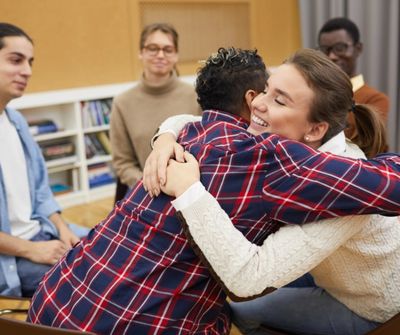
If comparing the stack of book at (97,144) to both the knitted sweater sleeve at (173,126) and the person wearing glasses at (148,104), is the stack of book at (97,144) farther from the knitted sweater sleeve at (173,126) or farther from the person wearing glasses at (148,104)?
the knitted sweater sleeve at (173,126)

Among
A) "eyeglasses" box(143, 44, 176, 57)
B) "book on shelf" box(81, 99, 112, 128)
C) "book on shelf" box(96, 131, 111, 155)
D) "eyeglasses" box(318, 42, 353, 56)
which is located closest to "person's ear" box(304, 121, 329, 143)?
"eyeglasses" box(143, 44, 176, 57)

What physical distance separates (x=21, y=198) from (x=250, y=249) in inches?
49.9

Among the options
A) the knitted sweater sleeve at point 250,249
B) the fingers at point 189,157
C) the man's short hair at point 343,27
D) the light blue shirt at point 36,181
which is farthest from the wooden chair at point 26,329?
the man's short hair at point 343,27

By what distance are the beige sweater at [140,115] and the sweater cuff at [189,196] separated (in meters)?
1.44

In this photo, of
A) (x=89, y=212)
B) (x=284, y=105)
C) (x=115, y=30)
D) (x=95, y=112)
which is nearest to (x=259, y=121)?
(x=284, y=105)

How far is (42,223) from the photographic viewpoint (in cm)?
194

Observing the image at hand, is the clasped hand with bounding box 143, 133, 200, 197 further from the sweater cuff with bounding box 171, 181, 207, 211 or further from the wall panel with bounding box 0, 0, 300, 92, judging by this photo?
the wall panel with bounding box 0, 0, 300, 92

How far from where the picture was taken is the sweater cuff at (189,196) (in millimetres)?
927

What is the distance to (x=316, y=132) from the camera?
1.09 meters

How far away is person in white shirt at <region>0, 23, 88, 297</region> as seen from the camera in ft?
5.60

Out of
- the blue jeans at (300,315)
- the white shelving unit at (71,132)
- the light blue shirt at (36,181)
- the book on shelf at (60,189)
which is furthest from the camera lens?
the book on shelf at (60,189)

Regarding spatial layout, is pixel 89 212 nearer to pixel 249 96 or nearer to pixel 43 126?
pixel 43 126

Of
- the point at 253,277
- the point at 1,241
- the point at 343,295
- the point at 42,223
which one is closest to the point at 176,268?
the point at 253,277

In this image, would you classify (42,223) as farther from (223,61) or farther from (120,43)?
(120,43)
